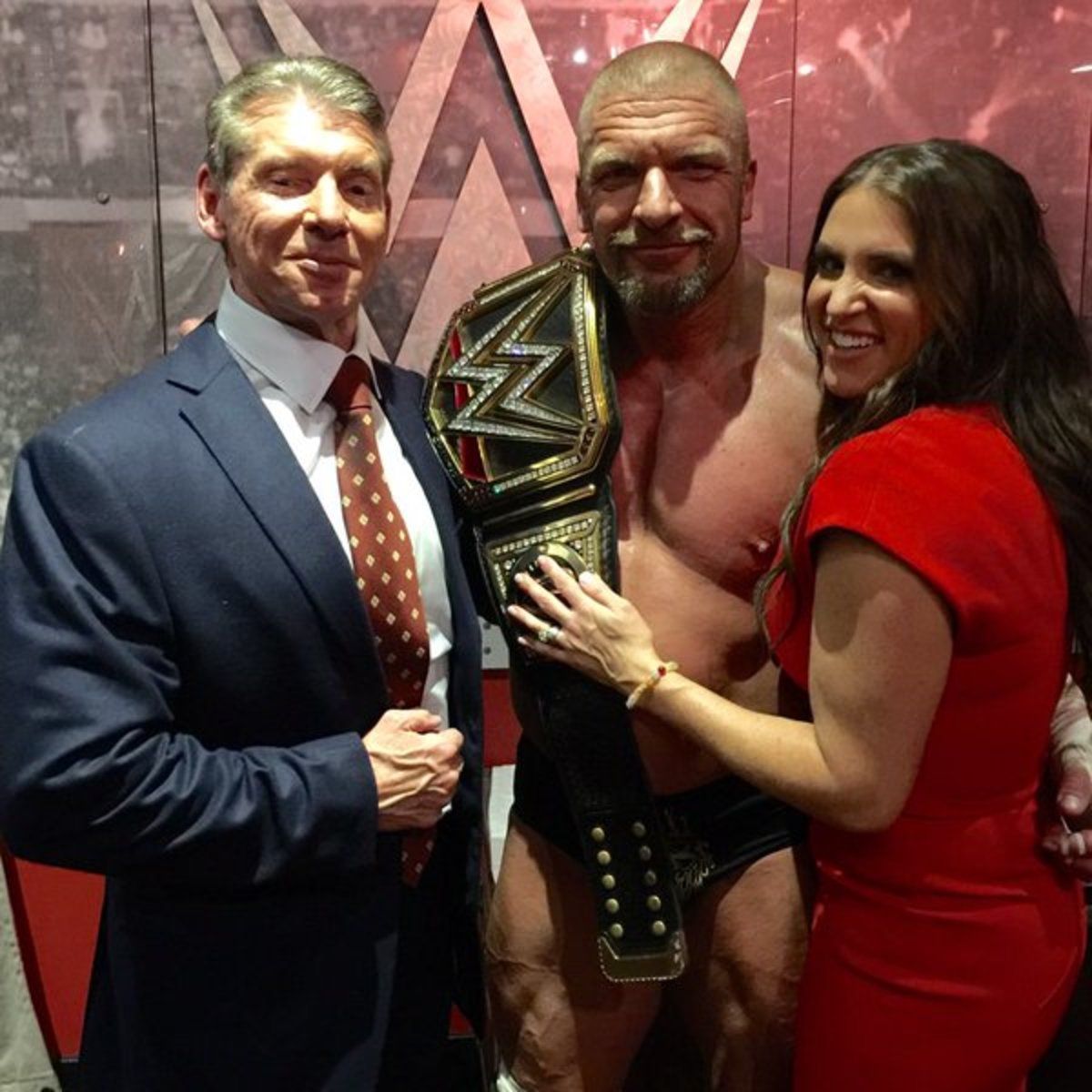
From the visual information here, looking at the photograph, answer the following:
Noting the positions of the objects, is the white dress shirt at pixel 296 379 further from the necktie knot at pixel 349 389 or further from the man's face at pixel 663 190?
the man's face at pixel 663 190

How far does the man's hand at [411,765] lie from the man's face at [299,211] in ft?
1.58

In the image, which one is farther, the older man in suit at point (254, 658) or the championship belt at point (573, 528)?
the championship belt at point (573, 528)

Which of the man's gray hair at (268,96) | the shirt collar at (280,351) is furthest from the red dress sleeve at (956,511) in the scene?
the man's gray hair at (268,96)

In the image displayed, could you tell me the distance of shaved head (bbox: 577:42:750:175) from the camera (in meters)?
1.48

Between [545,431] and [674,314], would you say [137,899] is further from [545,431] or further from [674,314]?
[674,314]

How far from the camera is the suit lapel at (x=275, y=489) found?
1283 millimetres

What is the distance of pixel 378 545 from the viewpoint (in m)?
1.36

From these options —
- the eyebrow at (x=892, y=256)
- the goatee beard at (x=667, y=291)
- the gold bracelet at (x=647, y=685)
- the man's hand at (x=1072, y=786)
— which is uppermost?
the eyebrow at (x=892, y=256)

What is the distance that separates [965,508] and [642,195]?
580 mm

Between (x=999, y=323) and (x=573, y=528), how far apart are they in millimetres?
555

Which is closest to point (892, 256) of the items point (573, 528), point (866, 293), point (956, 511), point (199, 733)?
point (866, 293)

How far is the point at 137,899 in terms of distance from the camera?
1.35m

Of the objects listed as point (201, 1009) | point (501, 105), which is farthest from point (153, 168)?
point (201, 1009)

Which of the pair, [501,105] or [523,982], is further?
[501,105]
